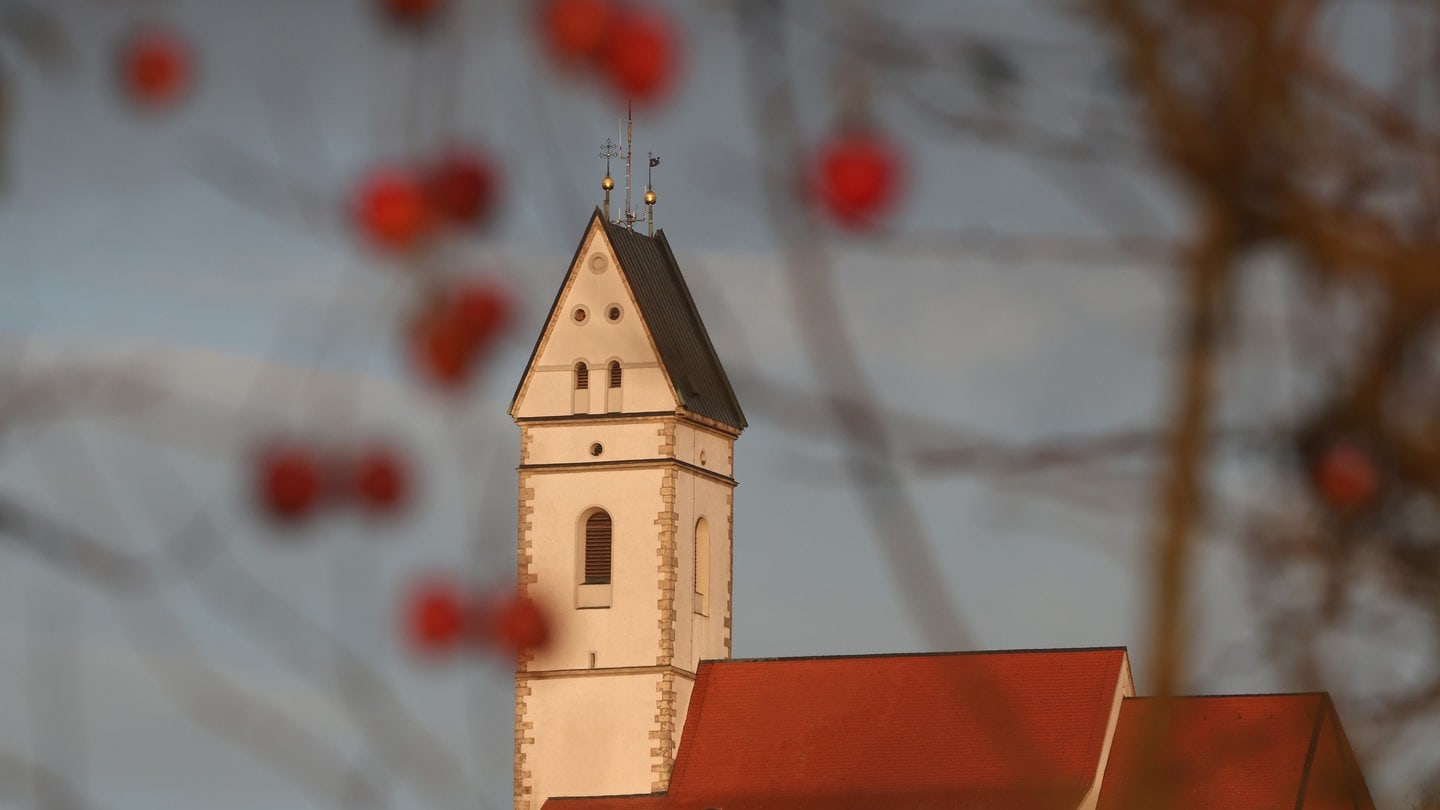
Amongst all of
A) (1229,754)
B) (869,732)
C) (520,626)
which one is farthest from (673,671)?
(1229,754)

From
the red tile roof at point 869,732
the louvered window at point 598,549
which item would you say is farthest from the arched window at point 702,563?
the louvered window at point 598,549

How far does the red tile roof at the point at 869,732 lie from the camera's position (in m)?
35.4

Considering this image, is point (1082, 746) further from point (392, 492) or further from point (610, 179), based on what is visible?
point (392, 492)

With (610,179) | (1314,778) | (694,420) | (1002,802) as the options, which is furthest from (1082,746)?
(1314,778)

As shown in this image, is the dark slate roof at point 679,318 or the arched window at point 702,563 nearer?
the dark slate roof at point 679,318

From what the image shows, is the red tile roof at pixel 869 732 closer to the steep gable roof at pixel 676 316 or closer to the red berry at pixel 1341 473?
the steep gable roof at pixel 676 316

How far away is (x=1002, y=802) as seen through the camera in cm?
3494

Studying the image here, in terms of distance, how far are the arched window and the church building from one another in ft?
0.10

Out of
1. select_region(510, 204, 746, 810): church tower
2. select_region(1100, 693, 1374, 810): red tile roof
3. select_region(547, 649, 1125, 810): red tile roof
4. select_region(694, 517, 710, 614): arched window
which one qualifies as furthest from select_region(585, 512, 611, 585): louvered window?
select_region(1100, 693, 1374, 810): red tile roof

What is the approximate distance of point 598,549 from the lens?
37.4m

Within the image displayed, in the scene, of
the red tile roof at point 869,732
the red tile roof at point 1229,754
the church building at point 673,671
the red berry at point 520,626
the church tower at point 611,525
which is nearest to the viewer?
the red tile roof at point 1229,754

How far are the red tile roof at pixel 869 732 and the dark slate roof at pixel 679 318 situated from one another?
3838mm

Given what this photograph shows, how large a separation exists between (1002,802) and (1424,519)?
31905 millimetres

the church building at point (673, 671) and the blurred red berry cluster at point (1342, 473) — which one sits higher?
the church building at point (673, 671)
